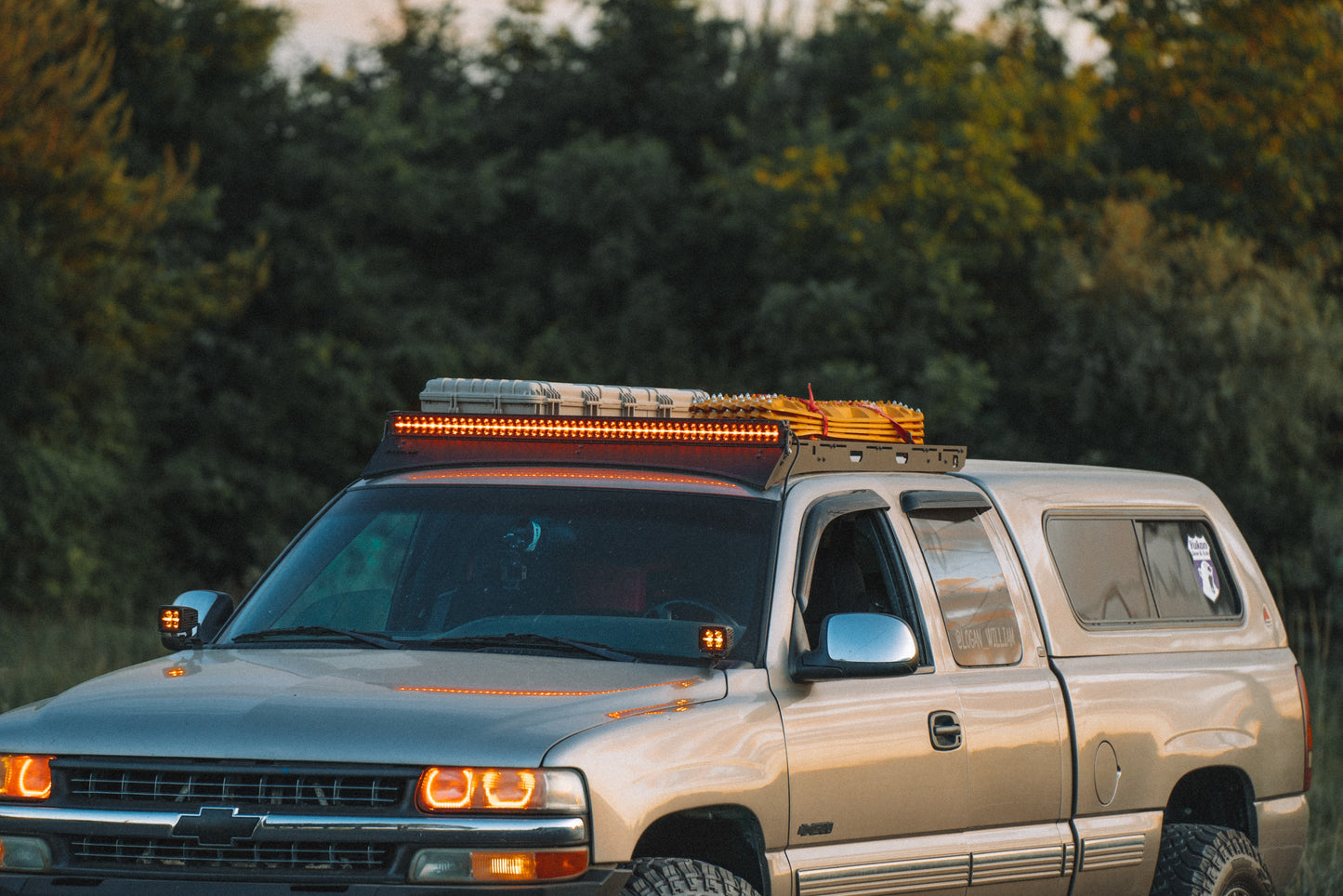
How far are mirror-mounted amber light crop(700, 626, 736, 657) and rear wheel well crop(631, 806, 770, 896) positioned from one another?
40 cm

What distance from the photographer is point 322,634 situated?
18.2 ft

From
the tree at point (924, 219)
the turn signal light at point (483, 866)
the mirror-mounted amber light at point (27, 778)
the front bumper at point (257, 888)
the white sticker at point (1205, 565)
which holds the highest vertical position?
the tree at point (924, 219)

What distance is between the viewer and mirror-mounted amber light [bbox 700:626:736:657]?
510 cm

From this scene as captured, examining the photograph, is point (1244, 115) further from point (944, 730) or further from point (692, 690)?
point (692, 690)

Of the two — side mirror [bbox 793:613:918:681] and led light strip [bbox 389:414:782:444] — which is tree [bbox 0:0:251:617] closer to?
led light strip [bbox 389:414:782:444]

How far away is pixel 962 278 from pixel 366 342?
11.0 metres

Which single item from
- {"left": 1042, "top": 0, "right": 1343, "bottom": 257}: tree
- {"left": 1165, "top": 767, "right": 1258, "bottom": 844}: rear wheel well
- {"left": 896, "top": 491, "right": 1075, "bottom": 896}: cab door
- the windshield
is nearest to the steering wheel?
the windshield

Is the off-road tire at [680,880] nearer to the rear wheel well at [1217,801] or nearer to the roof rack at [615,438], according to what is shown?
the roof rack at [615,438]

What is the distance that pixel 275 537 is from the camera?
33.8m

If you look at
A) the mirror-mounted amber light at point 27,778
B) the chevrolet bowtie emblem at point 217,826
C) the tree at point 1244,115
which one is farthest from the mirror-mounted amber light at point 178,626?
the tree at point 1244,115

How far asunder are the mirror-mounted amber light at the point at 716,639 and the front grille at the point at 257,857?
1074mm

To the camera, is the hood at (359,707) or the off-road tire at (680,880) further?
the off-road tire at (680,880)

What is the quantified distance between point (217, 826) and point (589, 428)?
6.51 ft

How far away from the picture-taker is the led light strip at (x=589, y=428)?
19.0 ft
